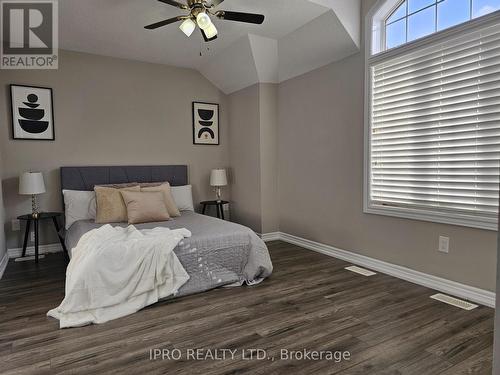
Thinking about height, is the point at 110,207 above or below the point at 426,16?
below

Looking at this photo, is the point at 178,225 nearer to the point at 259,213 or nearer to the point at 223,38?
the point at 259,213

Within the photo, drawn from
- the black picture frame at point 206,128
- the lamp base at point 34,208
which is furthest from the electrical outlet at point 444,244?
the lamp base at point 34,208

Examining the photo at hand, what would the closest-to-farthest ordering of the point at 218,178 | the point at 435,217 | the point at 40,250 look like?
the point at 435,217, the point at 40,250, the point at 218,178

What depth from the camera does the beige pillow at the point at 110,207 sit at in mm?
3768

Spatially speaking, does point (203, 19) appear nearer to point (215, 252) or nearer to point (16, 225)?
point (215, 252)

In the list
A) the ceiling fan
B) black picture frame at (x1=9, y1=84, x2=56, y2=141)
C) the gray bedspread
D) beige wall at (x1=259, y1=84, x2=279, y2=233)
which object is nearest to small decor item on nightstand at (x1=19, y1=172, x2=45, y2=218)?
black picture frame at (x1=9, y1=84, x2=56, y2=141)

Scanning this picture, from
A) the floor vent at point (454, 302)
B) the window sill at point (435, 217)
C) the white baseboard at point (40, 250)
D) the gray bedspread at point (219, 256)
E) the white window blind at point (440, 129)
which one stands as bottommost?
the floor vent at point (454, 302)

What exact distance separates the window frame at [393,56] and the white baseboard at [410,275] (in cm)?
52

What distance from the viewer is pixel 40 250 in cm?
419

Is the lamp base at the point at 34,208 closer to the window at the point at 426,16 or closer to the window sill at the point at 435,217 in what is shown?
the window sill at the point at 435,217

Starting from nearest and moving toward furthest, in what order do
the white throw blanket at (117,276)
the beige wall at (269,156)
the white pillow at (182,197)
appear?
the white throw blanket at (117,276), the white pillow at (182,197), the beige wall at (269,156)

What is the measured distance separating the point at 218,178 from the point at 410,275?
290 centimetres

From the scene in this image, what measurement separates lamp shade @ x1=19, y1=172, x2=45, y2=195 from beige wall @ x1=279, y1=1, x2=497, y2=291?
3.12 m

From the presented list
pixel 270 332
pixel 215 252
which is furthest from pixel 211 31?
pixel 270 332
